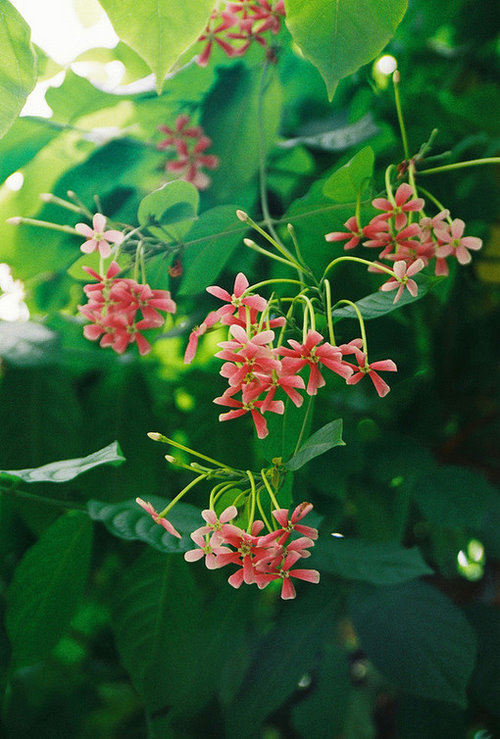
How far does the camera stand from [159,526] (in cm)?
40

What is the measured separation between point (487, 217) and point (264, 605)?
2.07 feet

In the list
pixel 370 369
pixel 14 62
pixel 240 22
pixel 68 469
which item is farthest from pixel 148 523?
pixel 240 22

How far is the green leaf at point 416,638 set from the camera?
19.1 inches

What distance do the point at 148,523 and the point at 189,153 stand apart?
1.14 feet

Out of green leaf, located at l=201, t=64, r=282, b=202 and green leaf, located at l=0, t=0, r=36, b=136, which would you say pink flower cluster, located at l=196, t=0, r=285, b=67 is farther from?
green leaf, located at l=0, t=0, r=36, b=136

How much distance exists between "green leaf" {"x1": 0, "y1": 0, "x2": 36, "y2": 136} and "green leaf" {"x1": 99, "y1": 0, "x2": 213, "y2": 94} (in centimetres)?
5

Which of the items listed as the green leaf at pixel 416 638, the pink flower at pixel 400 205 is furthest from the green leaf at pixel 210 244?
the green leaf at pixel 416 638

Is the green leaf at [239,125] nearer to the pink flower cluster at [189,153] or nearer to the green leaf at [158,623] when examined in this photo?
the pink flower cluster at [189,153]

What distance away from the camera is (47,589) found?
0.45 metres

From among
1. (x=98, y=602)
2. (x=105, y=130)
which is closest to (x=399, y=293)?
(x=105, y=130)

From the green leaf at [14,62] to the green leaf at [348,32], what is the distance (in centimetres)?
15

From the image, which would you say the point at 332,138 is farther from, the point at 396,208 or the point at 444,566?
the point at 444,566

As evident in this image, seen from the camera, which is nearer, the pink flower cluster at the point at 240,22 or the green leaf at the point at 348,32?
the green leaf at the point at 348,32

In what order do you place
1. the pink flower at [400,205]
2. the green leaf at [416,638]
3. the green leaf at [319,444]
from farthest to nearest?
the green leaf at [416,638] < the pink flower at [400,205] < the green leaf at [319,444]
